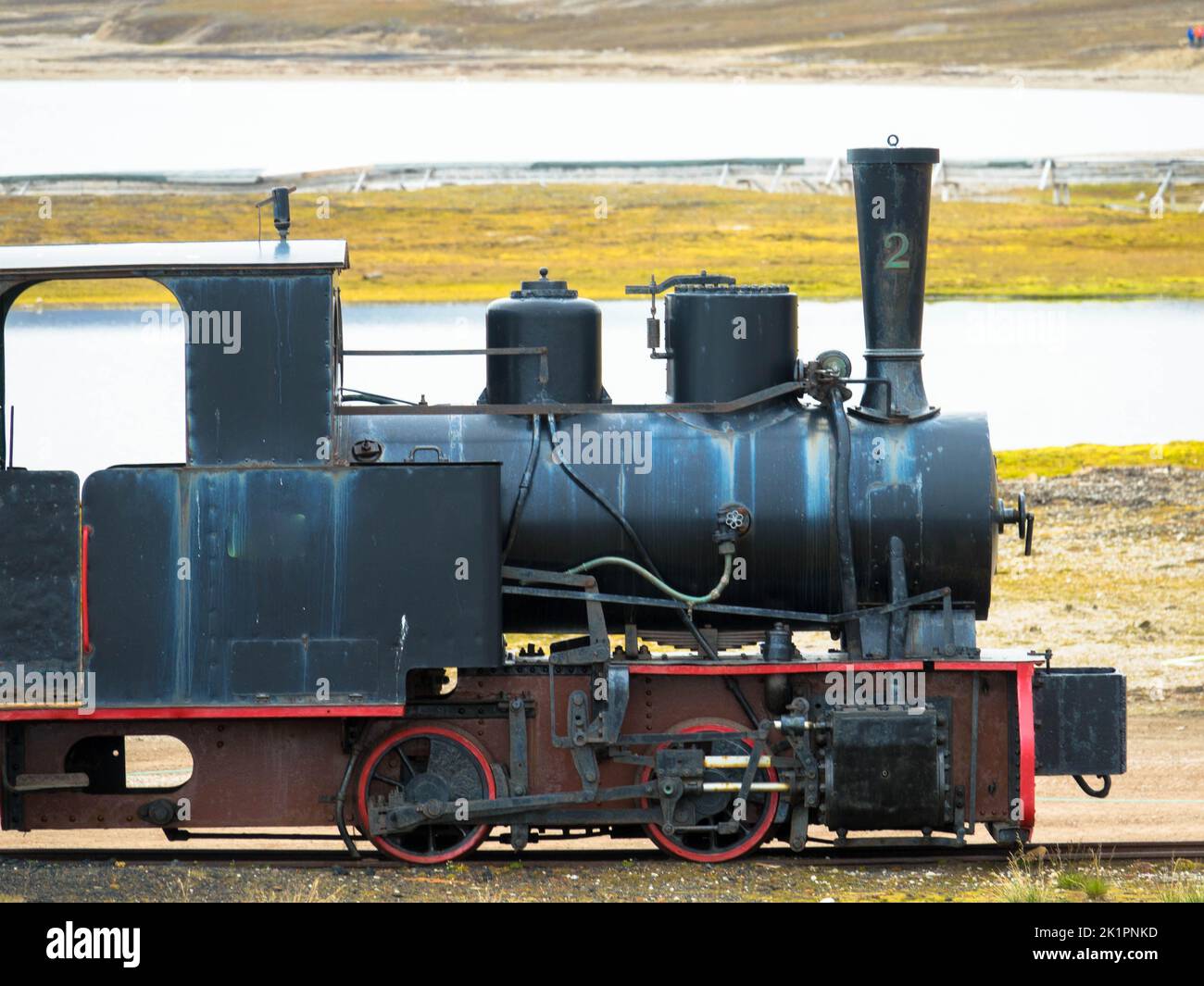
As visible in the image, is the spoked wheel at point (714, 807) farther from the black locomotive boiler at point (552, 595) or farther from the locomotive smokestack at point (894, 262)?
the locomotive smokestack at point (894, 262)

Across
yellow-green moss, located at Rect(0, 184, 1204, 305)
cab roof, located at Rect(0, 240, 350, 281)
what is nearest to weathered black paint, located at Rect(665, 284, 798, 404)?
cab roof, located at Rect(0, 240, 350, 281)

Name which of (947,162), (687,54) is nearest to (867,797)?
(947,162)

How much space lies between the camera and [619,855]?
10477mm

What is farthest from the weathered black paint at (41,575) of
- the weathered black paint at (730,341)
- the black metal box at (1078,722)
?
the black metal box at (1078,722)

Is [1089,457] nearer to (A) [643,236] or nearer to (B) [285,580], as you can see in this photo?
(B) [285,580]

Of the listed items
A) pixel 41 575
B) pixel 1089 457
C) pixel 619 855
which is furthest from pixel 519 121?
pixel 41 575

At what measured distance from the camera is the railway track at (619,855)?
10172 millimetres

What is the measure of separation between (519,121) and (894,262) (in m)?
64.1

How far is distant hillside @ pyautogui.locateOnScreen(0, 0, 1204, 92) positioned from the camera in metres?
91.4

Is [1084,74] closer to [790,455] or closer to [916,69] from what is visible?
[916,69]

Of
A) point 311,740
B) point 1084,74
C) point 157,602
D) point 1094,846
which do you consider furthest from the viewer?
point 1084,74

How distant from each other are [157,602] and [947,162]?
51.0m

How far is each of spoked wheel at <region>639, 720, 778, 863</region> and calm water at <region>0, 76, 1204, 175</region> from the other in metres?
47.4
